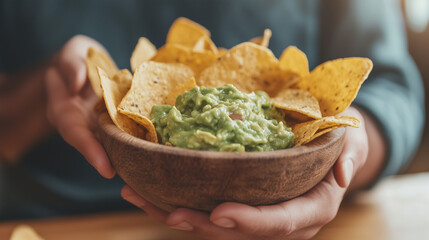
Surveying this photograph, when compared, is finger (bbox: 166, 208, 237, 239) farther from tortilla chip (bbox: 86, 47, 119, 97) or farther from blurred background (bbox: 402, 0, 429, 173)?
blurred background (bbox: 402, 0, 429, 173)

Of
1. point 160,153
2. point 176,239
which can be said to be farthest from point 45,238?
point 160,153

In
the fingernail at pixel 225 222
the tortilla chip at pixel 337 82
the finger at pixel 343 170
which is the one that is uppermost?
the tortilla chip at pixel 337 82

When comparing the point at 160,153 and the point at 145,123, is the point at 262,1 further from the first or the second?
the point at 160,153

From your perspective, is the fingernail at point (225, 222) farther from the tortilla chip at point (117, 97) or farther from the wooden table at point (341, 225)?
the wooden table at point (341, 225)

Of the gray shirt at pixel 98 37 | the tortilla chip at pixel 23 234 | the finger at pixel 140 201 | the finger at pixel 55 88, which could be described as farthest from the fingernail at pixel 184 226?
the gray shirt at pixel 98 37

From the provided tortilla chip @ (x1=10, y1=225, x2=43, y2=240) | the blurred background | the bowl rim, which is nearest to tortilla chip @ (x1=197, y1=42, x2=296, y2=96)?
the bowl rim

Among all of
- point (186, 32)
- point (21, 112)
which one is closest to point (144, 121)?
point (186, 32)

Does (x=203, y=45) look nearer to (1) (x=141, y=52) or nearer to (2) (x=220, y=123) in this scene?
(1) (x=141, y=52)
